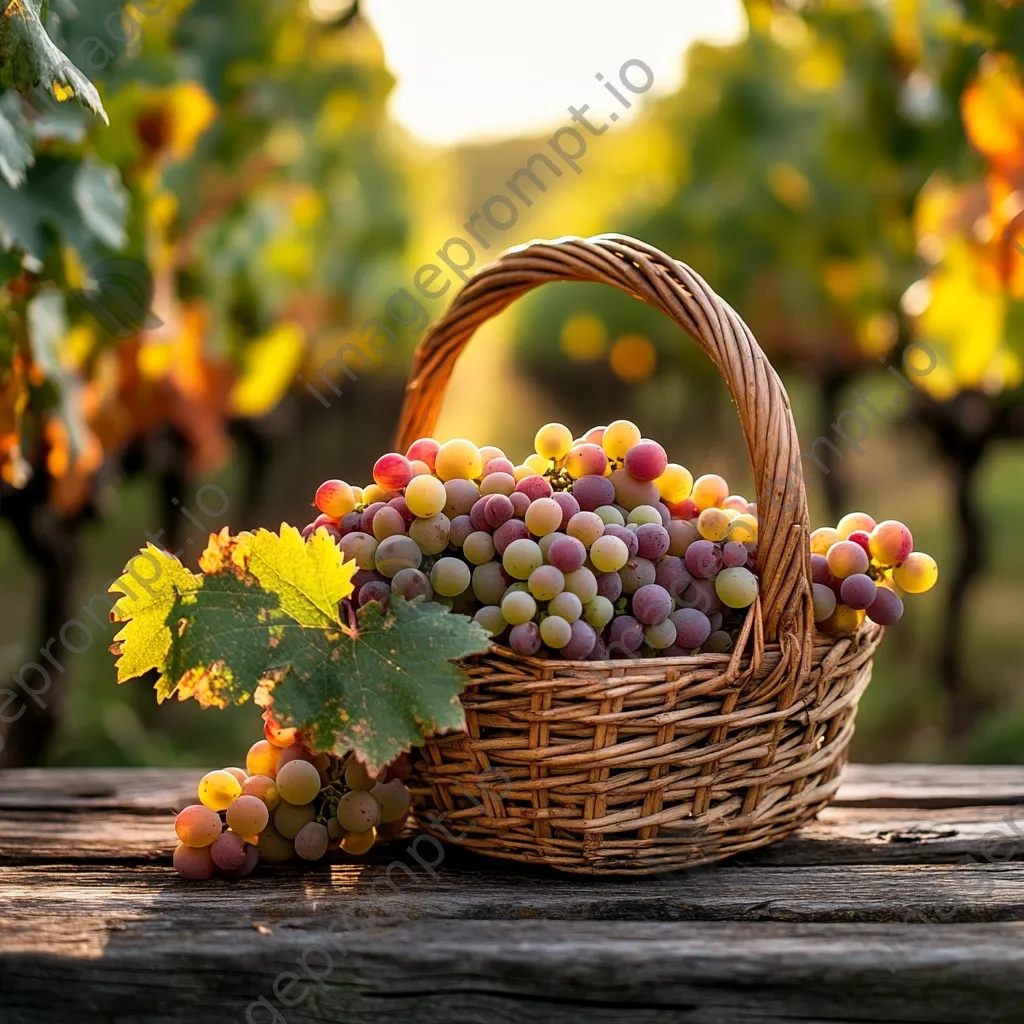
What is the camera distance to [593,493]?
3.52 ft

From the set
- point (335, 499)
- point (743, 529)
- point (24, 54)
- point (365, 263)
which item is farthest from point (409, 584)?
point (365, 263)

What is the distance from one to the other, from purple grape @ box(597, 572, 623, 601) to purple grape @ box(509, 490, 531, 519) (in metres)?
0.10

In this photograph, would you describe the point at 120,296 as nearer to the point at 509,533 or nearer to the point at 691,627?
the point at 509,533

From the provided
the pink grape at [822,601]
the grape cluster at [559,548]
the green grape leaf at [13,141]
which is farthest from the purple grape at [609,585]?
the green grape leaf at [13,141]

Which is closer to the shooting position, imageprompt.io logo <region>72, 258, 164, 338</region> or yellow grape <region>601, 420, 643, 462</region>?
yellow grape <region>601, 420, 643, 462</region>

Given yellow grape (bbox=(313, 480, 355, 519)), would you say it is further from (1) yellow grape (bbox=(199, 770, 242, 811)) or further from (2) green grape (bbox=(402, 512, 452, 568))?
(1) yellow grape (bbox=(199, 770, 242, 811))

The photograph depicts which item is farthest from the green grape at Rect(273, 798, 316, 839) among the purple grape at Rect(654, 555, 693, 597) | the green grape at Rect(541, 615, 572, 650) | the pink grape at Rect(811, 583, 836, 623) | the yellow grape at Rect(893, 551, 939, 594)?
the yellow grape at Rect(893, 551, 939, 594)

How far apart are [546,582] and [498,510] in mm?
98

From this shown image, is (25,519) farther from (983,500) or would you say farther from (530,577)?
(983,500)

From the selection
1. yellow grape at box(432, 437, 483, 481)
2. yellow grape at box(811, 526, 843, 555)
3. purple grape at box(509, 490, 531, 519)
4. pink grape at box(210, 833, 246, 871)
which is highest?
yellow grape at box(432, 437, 483, 481)

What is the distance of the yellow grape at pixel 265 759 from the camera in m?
1.14

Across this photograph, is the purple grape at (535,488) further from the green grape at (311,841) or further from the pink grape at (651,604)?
the green grape at (311,841)

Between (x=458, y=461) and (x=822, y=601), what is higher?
(x=458, y=461)

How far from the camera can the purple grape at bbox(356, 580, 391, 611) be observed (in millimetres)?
1038
